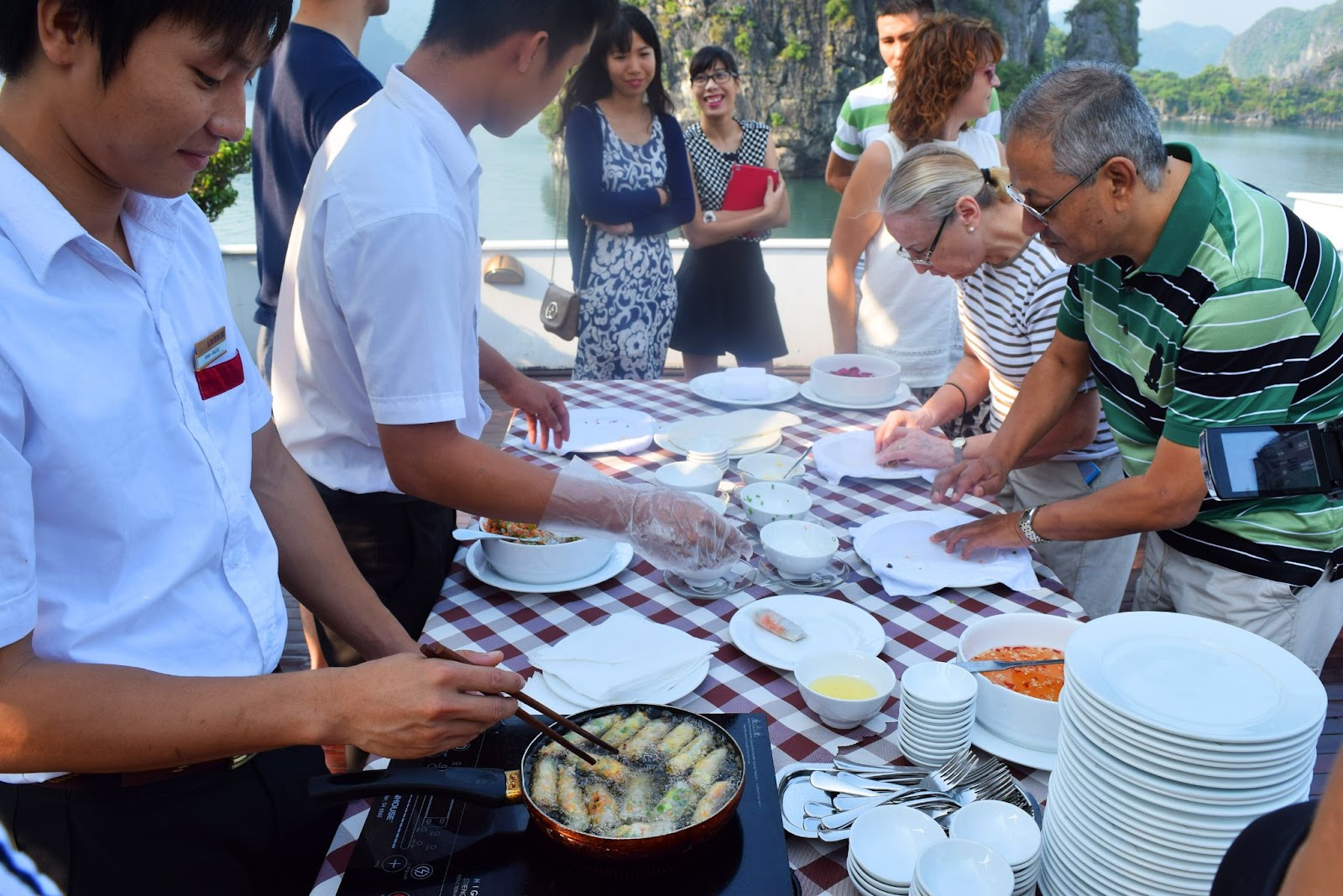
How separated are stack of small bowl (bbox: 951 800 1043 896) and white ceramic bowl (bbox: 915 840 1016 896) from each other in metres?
0.05

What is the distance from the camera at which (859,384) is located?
9.42ft

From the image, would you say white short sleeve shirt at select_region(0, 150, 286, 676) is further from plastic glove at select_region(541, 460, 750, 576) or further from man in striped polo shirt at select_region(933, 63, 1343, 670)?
man in striped polo shirt at select_region(933, 63, 1343, 670)

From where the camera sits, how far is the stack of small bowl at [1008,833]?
1.03 meters

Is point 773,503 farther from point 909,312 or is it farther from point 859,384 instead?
point 909,312

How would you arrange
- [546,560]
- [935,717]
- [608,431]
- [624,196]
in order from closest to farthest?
[935,717]
[546,560]
[608,431]
[624,196]

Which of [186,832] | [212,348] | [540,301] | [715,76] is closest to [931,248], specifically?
[212,348]

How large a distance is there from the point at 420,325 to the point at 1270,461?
166 cm

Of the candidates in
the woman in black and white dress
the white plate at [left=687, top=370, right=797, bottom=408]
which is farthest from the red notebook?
the white plate at [left=687, top=370, right=797, bottom=408]

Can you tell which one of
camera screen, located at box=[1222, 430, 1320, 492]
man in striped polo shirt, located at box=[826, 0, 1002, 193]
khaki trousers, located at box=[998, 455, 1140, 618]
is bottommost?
khaki trousers, located at box=[998, 455, 1140, 618]

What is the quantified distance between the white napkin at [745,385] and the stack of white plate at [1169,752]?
1998 millimetres

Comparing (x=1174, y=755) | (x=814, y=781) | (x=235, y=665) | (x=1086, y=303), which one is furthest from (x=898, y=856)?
(x=1086, y=303)

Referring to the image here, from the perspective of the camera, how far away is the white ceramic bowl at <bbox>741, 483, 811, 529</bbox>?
6.73 ft

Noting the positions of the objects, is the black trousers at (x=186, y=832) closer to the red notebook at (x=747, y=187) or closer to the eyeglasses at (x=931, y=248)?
the eyeglasses at (x=931, y=248)

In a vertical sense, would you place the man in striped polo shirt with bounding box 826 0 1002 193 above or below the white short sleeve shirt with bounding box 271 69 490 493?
above
